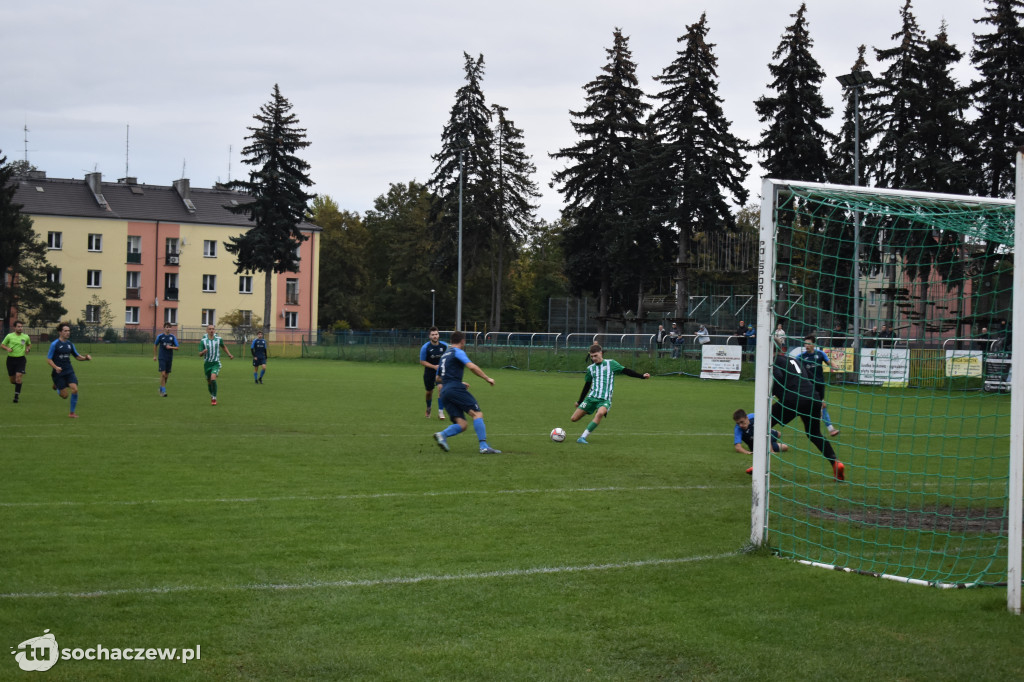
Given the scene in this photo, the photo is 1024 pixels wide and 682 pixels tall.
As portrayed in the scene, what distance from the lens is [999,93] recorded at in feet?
133

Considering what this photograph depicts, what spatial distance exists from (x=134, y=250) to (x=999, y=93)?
63.2 meters

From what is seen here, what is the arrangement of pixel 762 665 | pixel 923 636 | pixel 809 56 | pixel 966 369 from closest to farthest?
pixel 762 665
pixel 923 636
pixel 966 369
pixel 809 56

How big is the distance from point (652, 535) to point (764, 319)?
7.02ft

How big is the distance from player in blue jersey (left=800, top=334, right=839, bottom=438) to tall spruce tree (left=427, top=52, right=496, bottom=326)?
49.6 m

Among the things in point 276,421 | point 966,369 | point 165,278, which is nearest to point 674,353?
point 276,421

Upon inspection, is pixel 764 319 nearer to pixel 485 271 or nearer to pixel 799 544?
pixel 799 544

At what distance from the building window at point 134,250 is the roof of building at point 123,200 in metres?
1.75

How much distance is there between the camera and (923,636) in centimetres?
589

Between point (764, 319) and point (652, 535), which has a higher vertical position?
point (764, 319)

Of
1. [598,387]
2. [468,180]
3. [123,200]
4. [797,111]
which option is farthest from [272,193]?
[598,387]

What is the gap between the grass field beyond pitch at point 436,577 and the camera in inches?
213

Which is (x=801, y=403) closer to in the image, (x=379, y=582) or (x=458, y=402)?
(x=458, y=402)
